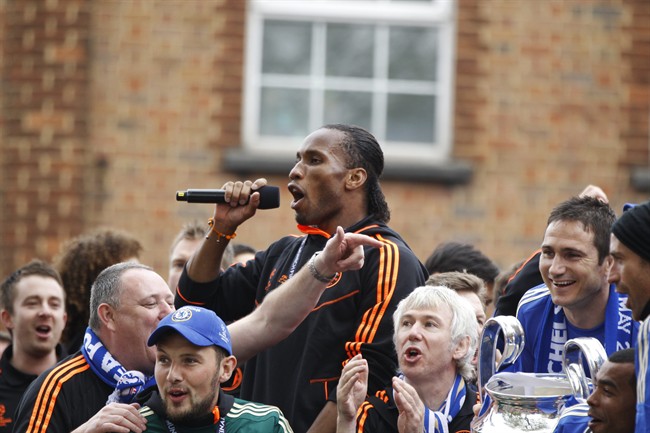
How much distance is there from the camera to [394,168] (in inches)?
380

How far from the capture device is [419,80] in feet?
32.7

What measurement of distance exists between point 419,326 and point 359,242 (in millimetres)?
399

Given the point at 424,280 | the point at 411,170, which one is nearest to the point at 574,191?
the point at 411,170

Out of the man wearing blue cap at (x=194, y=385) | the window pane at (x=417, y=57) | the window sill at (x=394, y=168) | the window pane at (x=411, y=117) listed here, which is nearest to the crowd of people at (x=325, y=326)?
the man wearing blue cap at (x=194, y=385)

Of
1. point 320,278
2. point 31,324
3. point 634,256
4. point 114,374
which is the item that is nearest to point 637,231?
point 634,256

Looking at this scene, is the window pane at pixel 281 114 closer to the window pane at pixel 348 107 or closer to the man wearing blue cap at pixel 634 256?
the window pane at pixel 348 107

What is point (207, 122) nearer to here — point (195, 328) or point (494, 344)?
point (195, 328)

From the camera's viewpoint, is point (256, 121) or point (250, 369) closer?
point (250, 369)

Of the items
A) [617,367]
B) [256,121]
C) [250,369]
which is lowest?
[250,369]

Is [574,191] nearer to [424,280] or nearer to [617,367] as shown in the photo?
[424,280]

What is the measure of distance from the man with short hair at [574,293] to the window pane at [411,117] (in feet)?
16.5

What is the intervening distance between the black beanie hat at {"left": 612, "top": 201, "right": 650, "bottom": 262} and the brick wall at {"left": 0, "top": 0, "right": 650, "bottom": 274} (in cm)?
567

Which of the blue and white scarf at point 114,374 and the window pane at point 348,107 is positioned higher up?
the window pane at point 348,107

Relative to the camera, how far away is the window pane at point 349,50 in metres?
9.98
